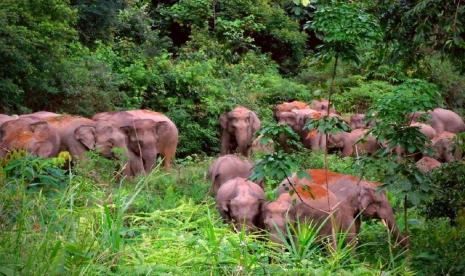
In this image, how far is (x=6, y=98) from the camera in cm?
1341

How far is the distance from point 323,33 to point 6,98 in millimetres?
8170

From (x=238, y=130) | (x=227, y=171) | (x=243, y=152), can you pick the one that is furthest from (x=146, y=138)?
(x=243, y=152)

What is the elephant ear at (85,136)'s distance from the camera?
11.5m

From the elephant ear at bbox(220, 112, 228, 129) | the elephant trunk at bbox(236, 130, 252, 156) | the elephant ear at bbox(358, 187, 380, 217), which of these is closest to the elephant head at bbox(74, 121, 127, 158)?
the elephant trunk at bbox(236, 130, 252, 156)

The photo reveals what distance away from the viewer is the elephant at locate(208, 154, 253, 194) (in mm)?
11031

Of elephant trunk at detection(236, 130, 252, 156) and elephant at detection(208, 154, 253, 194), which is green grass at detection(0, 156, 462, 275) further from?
elephant trunk at detection(236, 130, 252, 156)

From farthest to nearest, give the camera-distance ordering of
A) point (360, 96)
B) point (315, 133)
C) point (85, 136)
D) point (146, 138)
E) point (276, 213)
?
point (360, 96) < point (315, 133) < point (146, 138) < point (85, 136) < point (276, 213)

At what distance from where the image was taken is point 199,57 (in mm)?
22094

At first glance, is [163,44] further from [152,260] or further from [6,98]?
[152,260]

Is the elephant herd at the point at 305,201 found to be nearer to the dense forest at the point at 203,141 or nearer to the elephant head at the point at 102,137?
Result: the dense forest at the point at 203,141

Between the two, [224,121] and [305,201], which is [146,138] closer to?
[224,121]

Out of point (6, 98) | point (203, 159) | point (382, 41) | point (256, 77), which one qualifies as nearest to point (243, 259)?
point (382, 41)

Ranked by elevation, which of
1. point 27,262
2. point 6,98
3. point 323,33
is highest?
point 323,33

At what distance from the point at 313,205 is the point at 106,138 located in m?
4.96
